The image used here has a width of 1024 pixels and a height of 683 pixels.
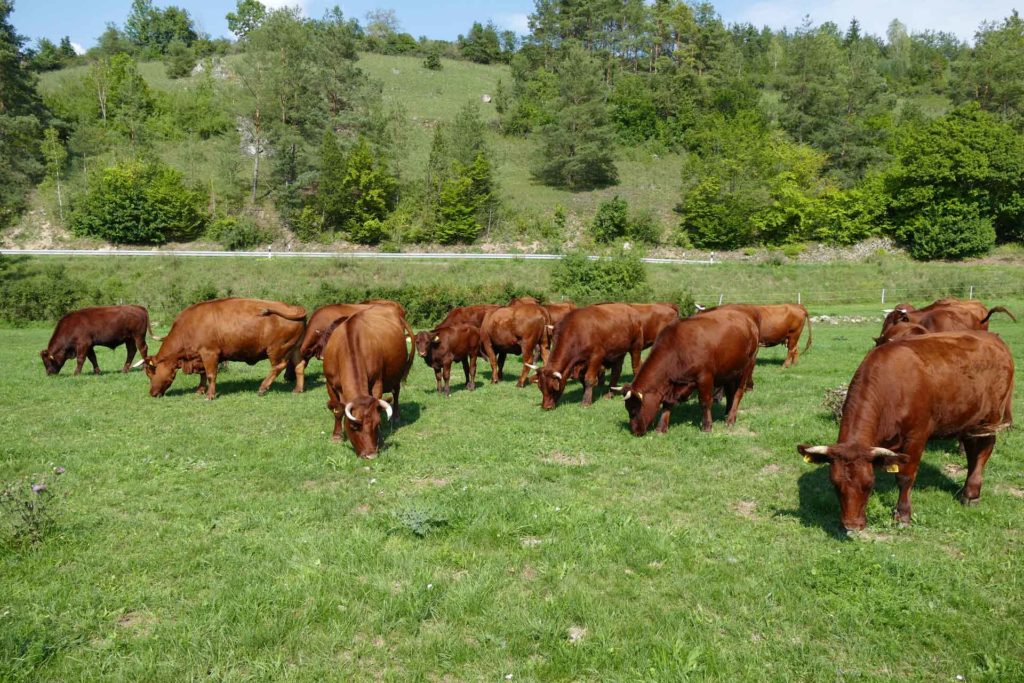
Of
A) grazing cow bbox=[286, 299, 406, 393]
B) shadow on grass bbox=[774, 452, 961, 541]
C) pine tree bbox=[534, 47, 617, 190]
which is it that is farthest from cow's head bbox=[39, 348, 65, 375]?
pine tree bbox=[534, 47, 617, 190]

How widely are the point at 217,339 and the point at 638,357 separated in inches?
396

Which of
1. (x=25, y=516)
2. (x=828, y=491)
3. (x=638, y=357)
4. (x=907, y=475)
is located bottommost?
(x=638, y=357)

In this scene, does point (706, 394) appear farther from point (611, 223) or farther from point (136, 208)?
point (136, 208)

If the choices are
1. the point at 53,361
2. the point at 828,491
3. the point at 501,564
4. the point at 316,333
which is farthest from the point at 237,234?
the point at 828,491

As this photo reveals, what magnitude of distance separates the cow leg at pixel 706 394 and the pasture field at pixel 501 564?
48 centimetres

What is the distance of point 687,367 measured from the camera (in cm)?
1176

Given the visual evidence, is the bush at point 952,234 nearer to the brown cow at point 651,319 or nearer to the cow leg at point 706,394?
the brown cow at point 651,319

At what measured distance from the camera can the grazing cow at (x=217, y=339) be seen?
50.6 feet

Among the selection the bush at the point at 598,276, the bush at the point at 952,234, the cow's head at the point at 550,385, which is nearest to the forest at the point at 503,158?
the bush at the point at 952,234

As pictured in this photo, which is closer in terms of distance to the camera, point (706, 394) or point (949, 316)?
point (706, 394)

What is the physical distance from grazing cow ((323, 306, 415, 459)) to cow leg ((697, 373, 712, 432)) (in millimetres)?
5433

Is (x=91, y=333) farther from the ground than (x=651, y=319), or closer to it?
closer to it

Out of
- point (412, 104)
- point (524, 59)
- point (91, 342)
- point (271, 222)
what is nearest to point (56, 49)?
point (412, 104)

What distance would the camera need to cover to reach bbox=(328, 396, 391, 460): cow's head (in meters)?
10.3
